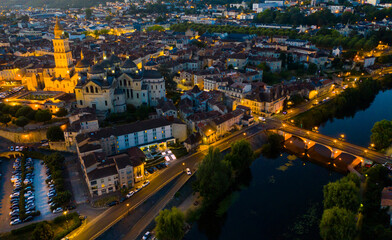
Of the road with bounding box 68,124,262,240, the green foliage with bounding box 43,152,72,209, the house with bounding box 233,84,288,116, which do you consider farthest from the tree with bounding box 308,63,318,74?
the green foliage with bounding box 43,152,72,209

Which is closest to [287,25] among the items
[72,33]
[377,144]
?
[72,33]

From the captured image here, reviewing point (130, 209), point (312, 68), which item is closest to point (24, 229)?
point (130, 209)

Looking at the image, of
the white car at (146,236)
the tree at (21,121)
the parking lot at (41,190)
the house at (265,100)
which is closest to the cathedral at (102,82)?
the tree at (21,121)

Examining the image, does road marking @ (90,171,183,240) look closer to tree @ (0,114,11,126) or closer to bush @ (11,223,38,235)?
bush @ (11,223,38,235)

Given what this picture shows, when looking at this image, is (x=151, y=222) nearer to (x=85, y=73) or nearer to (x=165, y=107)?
(x=165, y=107)

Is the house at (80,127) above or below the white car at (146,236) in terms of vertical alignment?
above

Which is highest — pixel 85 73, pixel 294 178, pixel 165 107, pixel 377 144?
pixel 85 73

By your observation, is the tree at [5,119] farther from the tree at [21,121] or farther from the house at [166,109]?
the house at [166,109]
